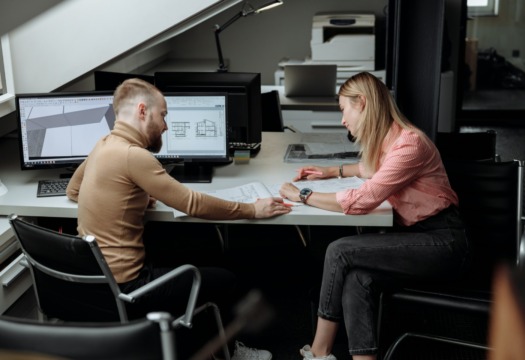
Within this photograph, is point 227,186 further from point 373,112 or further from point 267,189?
point 373,112

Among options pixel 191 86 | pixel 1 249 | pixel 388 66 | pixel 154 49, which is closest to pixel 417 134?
pixel 191 86

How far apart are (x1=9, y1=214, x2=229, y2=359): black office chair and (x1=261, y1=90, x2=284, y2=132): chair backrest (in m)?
2.03

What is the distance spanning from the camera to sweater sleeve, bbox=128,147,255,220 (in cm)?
266

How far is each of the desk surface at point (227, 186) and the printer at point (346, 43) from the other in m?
2.92

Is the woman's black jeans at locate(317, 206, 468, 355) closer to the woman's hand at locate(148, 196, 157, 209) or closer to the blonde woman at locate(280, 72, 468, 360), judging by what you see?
the blonde woman at locate(280, 72, 468, 360)

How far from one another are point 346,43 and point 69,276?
4780 millimetres

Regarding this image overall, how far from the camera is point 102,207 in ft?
8.68

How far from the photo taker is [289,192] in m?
3.04

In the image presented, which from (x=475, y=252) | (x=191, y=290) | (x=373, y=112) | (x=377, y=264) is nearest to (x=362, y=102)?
(x=373, y=112)

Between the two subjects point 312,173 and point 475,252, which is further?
point 312,173

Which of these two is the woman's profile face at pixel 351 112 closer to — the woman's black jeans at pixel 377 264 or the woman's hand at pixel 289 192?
the woman's hand at pixel 289 192

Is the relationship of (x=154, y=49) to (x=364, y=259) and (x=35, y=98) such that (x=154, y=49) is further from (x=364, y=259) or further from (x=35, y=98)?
(x=364, y=259)

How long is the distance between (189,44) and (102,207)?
530 cm

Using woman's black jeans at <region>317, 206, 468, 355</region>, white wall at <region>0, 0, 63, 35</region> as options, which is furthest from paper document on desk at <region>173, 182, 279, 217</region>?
white wall at <region>0, 0, 63, 35</region>
